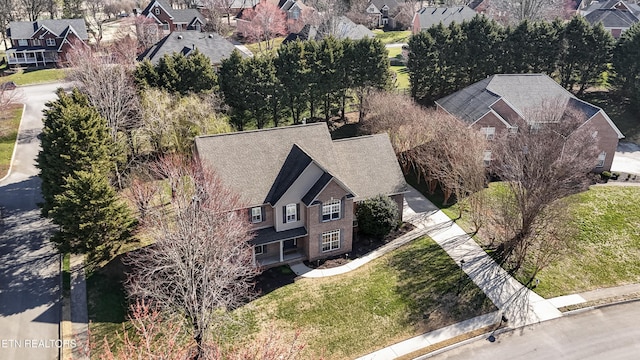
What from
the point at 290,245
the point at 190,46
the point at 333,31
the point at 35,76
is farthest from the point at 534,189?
the point at 35,76

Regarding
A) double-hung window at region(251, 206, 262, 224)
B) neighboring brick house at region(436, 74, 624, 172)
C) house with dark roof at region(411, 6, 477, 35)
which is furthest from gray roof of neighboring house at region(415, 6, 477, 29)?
double-hung window at region(251, 206, 262, 224)

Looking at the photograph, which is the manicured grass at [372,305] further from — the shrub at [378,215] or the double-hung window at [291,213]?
the double-hung window at [291,213]

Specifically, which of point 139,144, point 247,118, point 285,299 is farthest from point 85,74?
point 285,299

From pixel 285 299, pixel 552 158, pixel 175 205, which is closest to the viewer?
pixel 175 205

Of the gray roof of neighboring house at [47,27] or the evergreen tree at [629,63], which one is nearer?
the evergreen tree at [629,63]

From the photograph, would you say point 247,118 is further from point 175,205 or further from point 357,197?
point 175,205

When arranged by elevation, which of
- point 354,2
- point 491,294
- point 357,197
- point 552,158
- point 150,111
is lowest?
point 491,294

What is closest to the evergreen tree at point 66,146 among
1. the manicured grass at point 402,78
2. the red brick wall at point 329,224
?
the red brick wall at point 329,224
